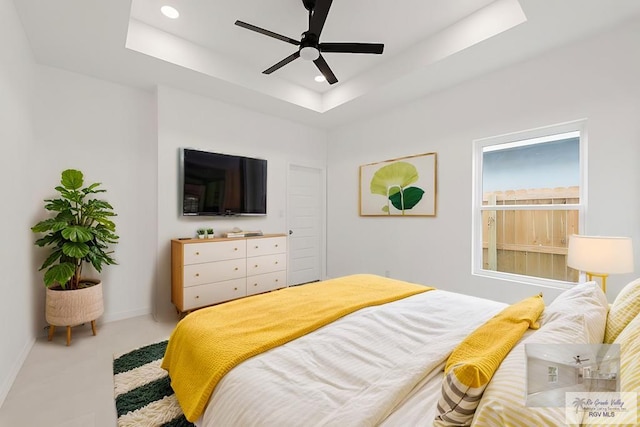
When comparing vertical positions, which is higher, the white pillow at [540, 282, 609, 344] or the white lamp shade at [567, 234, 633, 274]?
the white lamp shade at [567, 234, 633, 274]

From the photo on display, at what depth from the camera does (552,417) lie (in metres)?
0.61

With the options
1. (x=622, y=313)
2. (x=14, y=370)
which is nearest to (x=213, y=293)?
(x=14, y=370)

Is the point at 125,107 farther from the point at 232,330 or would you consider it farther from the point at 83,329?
the point at 232,330

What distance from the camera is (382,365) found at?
1135 mm

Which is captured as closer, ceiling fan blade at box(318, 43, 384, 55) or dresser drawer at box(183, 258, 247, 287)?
ceiling fan blade at box(318, 43, 384, 55)

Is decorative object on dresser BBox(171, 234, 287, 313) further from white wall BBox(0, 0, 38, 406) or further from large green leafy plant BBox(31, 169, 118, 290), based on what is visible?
white wall BBox(0, 0, 38, 406)

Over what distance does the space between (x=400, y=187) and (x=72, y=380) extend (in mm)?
3686

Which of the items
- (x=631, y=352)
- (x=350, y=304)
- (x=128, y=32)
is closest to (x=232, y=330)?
(x=350, y=304)

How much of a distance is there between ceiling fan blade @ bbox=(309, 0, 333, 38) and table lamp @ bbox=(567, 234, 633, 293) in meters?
2.46

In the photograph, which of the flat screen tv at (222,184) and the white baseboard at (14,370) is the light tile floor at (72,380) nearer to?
the white baseboard at (14,370)

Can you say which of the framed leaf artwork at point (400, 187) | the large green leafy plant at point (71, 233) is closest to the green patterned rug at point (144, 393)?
the large green leafy plant at point (71, 233)

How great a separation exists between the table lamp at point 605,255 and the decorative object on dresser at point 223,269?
302cm

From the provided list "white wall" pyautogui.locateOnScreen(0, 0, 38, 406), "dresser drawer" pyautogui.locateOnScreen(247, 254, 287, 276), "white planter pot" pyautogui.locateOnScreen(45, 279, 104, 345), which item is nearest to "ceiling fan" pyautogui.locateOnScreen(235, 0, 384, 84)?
"white wall" pyautogui.locateOnScreen(0, 0, 38, 406)

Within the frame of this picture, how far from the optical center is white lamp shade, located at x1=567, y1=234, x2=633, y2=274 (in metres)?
1.93
